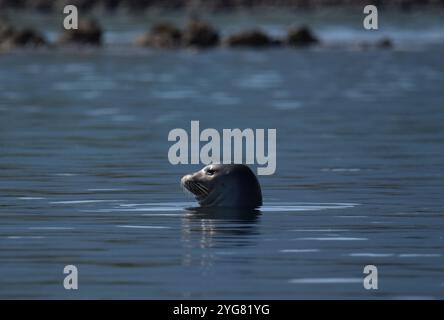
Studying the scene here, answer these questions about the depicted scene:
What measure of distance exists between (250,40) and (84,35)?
786 cm

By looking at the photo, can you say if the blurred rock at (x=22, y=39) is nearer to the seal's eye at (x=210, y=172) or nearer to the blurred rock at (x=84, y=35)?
the blurred rock at (x=84, y=35)

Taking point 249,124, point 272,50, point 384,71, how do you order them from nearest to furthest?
1. point 249,124
2. point 384,71
3. point 272,50

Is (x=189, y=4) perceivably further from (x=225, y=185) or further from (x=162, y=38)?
(x=225, y=185)

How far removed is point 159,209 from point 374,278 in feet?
22.7

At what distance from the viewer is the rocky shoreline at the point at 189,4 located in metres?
159

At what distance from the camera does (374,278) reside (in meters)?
18.8

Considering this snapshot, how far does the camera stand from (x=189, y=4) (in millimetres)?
164625

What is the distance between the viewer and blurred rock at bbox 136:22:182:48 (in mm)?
90062

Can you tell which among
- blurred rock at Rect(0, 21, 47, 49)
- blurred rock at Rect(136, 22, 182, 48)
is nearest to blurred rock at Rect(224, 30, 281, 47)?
blurred rock at Rect(136, 22, 182, 48)

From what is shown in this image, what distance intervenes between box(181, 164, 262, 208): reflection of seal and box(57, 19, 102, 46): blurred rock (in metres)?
65.0

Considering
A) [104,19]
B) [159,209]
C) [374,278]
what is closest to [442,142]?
[159,209]

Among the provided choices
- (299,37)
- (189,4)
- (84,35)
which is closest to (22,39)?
(84,35)

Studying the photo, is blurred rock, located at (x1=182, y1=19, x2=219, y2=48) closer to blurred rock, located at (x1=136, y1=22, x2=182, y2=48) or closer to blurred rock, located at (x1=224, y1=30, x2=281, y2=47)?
blurred rock, located at (x1=224, y1=30, x2=281, y2=47)
